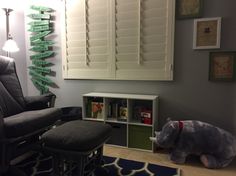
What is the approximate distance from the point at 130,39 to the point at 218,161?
5.04 ft

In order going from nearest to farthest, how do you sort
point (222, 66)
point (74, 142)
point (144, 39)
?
point (74, 142) → point (222, 66) → point (144, 39)

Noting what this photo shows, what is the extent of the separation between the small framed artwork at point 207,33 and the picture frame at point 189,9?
0.07 m

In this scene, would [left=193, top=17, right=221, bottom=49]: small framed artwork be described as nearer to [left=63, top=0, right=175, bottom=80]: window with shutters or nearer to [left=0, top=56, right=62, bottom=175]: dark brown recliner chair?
[left=63, top=0, right=175, bottom=80]: window with shutters

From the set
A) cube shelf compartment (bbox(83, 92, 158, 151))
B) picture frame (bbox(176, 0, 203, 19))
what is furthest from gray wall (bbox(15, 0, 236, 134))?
cube shelf compartment (bbox(83, 92, 158, 151))

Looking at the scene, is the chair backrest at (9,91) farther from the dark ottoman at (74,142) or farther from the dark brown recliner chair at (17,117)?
the dark ottoman at (74,142)

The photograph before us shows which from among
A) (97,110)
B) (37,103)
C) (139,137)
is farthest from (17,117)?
(139,137)

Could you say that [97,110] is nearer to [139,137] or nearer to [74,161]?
[139,137]

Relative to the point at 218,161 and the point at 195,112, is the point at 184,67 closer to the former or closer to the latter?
the point at 195,112

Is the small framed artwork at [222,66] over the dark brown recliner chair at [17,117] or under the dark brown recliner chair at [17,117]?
over

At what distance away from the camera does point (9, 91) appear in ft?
7.11

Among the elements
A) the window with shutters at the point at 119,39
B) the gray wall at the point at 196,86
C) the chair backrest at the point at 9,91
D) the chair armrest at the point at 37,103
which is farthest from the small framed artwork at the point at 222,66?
the chair backrest at the point at 9,91

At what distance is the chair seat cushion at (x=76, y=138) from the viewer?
138cm

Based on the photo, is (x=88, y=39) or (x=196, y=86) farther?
(x=88, y=39)

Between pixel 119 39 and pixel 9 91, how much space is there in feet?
4.35
